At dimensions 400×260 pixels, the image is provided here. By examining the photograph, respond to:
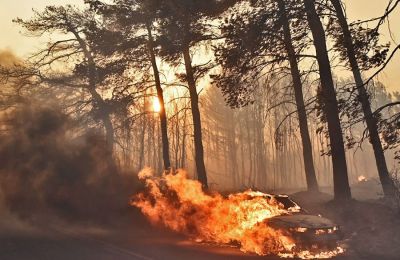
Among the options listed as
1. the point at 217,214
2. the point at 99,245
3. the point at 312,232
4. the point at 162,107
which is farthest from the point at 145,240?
the point at 162,107

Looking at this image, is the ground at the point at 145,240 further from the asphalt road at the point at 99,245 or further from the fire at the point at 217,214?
the fire at the point at 217,214

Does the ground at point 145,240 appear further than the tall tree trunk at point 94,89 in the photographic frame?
No

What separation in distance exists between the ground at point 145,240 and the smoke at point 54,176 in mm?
1354

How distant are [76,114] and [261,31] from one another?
19083mm

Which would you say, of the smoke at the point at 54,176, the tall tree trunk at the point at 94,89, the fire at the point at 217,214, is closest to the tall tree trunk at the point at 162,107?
the tall tree trunk at the point at 94,89

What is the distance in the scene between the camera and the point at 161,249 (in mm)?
11781

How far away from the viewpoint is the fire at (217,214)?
1172cm

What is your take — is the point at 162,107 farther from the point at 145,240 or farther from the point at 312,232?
the point at 312,232

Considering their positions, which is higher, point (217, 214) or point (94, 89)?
point (94, 89)

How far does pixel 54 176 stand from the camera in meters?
19.2

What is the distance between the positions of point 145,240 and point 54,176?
7571 millimetres

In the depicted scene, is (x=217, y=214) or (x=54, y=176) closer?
(x=217, y=214)

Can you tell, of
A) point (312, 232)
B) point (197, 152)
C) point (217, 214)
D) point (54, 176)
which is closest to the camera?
point (312, 232)

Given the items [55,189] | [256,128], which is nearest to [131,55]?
[55,189]
